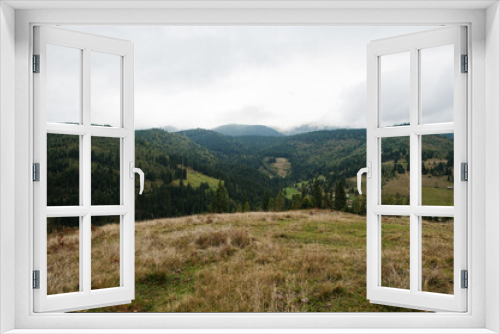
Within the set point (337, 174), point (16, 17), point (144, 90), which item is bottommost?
point (337, 174)

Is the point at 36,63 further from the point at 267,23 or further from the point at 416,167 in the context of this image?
the point at 416,167

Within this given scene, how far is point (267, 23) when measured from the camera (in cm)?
178

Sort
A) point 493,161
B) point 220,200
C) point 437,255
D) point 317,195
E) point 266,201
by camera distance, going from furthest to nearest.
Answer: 1. point 266,201
2. point 317,195
3. point 220,200
4. point 437,255
5. point 493,161

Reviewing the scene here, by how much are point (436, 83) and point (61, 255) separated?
4870mm

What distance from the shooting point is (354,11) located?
1767 millimetres

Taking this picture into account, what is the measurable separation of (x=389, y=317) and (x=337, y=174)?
24.8 feet

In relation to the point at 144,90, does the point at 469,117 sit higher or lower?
lower

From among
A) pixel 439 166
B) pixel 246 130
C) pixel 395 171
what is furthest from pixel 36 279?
pixel 246 130

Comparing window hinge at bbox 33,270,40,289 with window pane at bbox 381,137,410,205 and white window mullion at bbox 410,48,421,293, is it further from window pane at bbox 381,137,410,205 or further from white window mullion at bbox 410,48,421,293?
window pane at bbox 381,137,410,205

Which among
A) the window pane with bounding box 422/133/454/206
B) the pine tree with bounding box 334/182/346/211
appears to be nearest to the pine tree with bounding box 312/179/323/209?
the pine tree with bounding box 334/182/346/211

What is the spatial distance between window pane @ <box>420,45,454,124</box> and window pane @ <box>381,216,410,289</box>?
255 cm

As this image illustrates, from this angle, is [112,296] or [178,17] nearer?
[178,17]

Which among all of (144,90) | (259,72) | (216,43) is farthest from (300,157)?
(144,90)

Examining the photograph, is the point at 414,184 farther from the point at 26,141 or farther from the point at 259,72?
the point at 259,72
